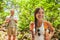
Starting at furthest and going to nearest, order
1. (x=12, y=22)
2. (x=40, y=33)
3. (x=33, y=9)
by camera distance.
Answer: (x=33, y=9)
(x=12, y=22)
(x=40, y=33)

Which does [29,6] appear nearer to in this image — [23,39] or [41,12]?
[23,39]

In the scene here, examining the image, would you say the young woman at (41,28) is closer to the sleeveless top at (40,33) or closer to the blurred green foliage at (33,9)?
the sleeveless top at (40,33)

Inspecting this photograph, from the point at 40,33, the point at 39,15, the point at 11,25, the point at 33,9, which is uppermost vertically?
the point at 39,15

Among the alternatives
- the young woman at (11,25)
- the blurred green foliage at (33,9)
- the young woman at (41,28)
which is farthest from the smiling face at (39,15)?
the blurred green foliage at (33,9)

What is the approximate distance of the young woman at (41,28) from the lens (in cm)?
353

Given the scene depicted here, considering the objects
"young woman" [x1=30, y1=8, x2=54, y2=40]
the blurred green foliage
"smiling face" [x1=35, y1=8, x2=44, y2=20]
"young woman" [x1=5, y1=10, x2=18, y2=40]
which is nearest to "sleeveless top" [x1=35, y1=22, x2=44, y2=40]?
"young woman" [x1=30, y1=8, x2=54, y2=40]

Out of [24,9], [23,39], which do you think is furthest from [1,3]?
[23,39]

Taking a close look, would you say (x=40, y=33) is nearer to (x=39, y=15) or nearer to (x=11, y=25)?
(x=39, y=15)

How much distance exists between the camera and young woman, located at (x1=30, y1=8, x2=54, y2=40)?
353 centimetres

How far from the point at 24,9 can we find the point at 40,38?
5.40 m

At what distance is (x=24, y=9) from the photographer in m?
8.86

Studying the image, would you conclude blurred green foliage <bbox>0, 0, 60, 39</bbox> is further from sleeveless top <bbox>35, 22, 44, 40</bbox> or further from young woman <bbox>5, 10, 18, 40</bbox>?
sleeveless top <bbox>35, 22, 44, 40</bbox>

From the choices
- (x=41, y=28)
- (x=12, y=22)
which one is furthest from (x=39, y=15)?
(x=12, y=22)

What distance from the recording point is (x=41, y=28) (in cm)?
359
